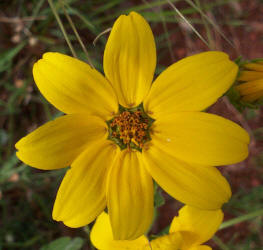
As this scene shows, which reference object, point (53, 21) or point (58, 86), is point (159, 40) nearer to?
point (53, 21)

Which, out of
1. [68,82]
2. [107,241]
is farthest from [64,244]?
[68,82]

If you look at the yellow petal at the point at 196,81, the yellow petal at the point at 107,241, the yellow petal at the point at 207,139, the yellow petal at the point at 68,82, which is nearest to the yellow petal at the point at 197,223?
the yellow petal at the point at 107,241

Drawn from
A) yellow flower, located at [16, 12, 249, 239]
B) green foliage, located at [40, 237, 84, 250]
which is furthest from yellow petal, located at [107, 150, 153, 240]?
green foliage, located at [40, 237, 84, 250]

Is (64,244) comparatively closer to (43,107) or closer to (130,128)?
(130,128)

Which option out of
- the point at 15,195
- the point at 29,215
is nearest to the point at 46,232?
the point at 29,215

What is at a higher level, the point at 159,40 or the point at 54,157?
the point at 54,157

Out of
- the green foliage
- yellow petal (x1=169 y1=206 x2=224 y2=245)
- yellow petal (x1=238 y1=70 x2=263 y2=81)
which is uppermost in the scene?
yellow petal (x1=238 y1=70 x2=263 y2=81)

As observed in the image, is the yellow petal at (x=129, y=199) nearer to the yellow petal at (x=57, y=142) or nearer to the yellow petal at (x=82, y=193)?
the yellow petal at (x=82, y=193)

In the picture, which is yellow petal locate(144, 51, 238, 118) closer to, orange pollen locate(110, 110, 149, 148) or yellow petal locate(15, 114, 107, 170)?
orange pollen locate(110, 110, 149, 148)
